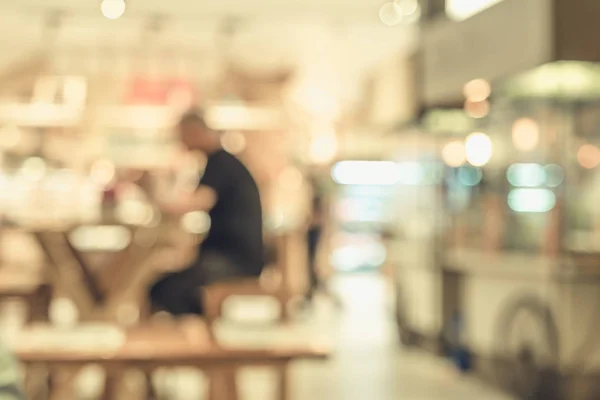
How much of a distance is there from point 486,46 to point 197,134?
1892mm

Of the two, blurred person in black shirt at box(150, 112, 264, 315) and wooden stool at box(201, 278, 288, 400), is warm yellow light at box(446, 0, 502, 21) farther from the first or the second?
wooden stool at box(201, 278, 288, 400)

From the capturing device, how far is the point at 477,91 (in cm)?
646

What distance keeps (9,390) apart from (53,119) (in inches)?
365

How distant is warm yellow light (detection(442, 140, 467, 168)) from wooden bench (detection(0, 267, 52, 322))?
3.42 m

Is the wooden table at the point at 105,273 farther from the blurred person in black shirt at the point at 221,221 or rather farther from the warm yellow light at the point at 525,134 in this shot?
the warm yellow light at the point at 525,134

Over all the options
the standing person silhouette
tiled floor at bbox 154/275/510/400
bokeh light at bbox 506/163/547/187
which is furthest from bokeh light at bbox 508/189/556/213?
the standing person silhouette

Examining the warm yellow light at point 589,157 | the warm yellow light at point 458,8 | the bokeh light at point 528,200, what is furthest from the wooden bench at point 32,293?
the warm yellow light at point 589,157

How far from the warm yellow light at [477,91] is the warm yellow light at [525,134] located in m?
0.33

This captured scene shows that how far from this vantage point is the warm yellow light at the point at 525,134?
6.40 m

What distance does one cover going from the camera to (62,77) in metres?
11.1

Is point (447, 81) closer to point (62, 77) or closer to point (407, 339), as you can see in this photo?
point (407, 339)

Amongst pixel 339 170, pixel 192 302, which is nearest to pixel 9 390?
pixel 192 302

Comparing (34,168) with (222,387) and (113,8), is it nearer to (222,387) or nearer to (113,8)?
(113,8)

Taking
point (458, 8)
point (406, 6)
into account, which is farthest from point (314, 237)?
point (458, 8)
